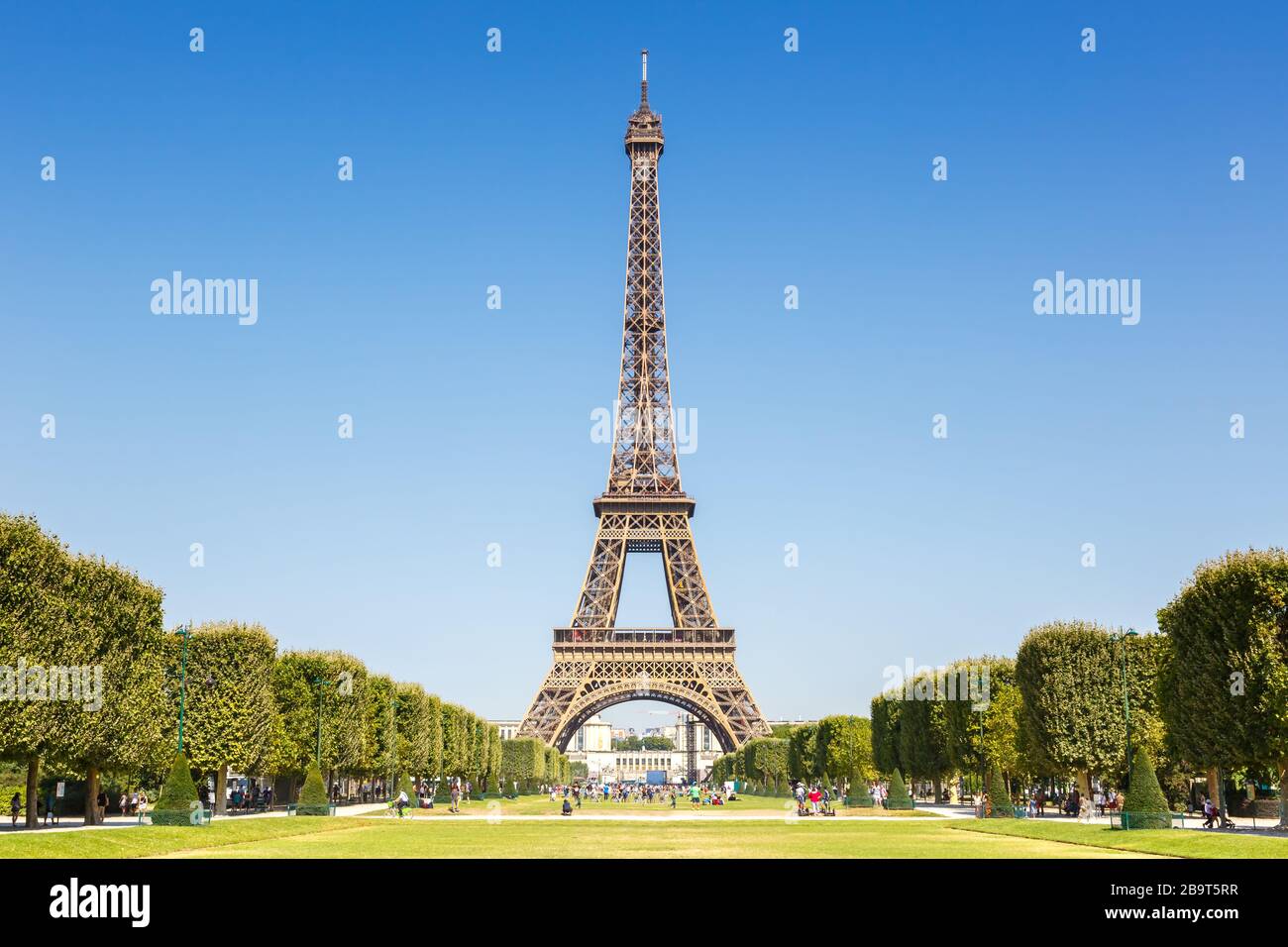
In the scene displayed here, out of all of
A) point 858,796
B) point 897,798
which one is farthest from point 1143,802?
point 858,796

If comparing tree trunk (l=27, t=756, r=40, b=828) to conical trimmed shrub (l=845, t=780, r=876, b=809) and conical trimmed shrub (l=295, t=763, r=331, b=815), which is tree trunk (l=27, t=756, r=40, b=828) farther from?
conical trimmed shrub (l=845, t=780, r=876, b=809)

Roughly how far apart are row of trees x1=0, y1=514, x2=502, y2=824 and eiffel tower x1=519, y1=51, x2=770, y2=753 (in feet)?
62.1

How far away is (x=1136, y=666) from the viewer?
2426 inches

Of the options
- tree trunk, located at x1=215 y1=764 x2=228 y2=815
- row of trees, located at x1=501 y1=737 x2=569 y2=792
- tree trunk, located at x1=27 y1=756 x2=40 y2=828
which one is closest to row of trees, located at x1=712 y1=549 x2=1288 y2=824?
row of trees, located at x1=501 y1=737 x2=569 y2=792

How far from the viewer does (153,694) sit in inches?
1934

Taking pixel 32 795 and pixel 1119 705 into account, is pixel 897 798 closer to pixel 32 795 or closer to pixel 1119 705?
pixel 1119 705

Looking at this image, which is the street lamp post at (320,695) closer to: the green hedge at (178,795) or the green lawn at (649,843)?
the green lawn at (649,843)

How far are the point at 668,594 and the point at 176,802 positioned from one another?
217ft

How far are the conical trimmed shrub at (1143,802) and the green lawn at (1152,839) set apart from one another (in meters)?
0.44

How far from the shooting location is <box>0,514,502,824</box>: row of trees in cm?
4119
